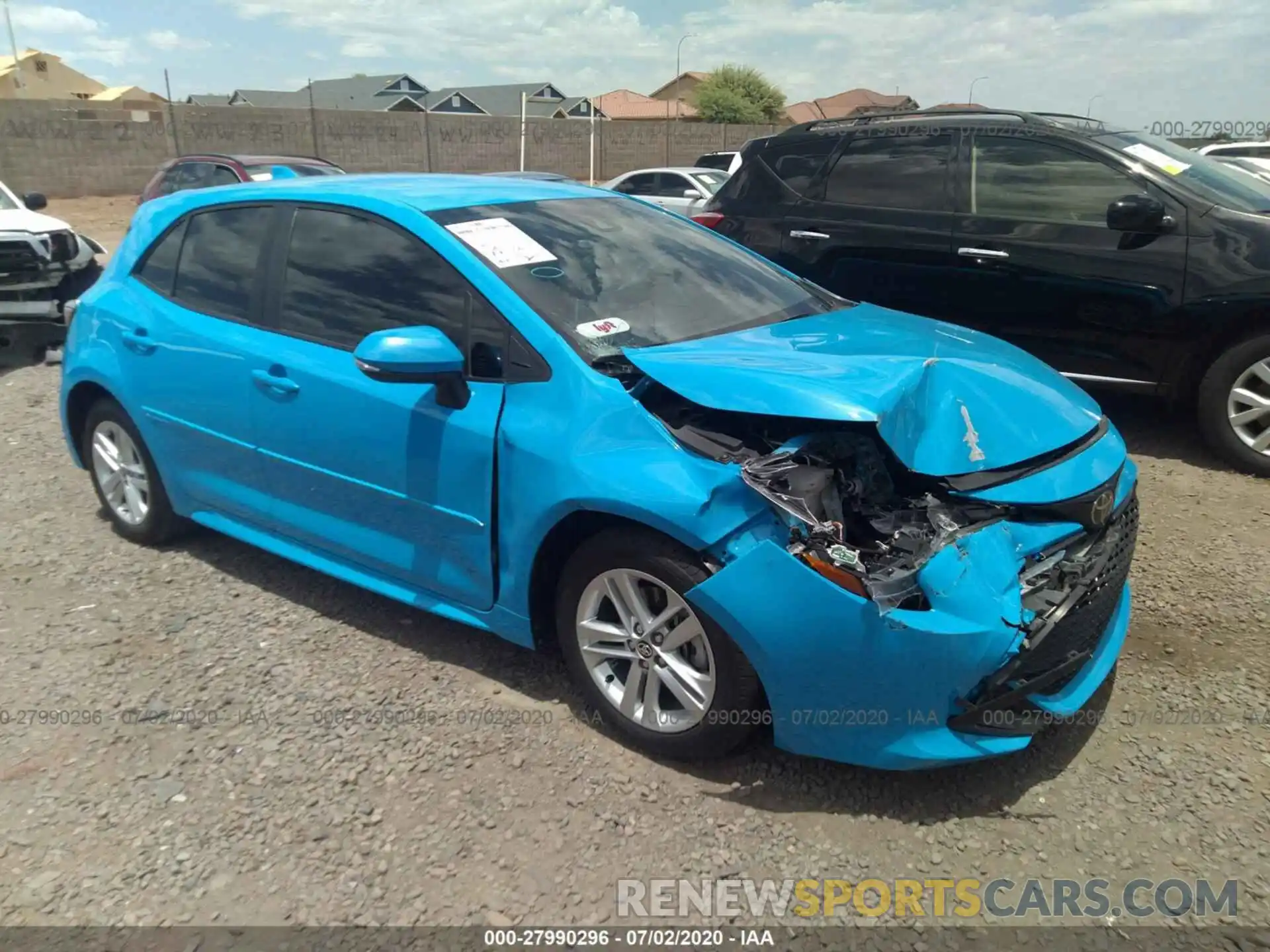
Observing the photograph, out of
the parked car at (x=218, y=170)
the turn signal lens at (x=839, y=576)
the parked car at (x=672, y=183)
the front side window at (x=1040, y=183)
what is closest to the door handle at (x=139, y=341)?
the turn signal lens at (x=839, y=576)

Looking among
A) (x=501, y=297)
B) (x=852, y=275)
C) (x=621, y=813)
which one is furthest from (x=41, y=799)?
(x=852, y=275)

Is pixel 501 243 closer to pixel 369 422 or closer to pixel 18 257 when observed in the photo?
pixel 369 422

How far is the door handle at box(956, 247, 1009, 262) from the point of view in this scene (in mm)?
5441

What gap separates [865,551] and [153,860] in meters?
2.03

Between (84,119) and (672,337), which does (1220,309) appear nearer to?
(672,337)

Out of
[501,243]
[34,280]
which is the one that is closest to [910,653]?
[501,243]

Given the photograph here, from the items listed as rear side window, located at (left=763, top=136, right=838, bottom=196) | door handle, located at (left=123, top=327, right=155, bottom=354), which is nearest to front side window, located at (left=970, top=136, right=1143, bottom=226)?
rear side window, located at (left=763, top=136, right=838, bottom=196)

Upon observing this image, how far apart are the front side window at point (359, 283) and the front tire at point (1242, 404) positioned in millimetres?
4068

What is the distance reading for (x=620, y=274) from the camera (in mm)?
3277

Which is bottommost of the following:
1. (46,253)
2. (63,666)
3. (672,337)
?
(63,666)

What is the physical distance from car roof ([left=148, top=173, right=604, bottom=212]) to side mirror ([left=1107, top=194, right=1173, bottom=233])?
286 cm

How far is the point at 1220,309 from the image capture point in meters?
4.89

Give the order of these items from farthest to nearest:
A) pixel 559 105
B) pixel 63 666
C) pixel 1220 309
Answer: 1. pixel 559 105
2. pixel 1220 309
3. pixel 63 666

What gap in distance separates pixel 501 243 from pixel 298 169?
8.83 meters
